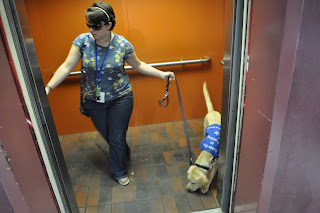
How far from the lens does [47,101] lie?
154 centimetres

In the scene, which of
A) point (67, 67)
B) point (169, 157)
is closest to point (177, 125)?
point (169, 157)

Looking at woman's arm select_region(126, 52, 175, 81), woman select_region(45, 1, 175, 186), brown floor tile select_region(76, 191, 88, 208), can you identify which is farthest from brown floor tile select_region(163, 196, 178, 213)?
woman's arm select_region(126, 52, 175, 81)

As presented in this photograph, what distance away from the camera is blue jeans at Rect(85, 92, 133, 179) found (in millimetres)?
2244

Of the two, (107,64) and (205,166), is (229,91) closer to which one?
(205,166)

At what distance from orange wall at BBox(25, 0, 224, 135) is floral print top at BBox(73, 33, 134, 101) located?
37.0 inches

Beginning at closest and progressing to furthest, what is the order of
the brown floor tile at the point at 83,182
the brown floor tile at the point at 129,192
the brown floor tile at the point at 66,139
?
the brown floor tile at the point at 129,192 → the brown floor tile at the point at 83,182 → the brown floor tile at the point at 66,139

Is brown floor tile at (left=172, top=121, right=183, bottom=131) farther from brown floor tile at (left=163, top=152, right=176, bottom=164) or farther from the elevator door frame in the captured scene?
the elevator door frame

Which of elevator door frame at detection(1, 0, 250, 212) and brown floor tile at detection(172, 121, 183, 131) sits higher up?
elevator door frame at detection(1, 0, 250, 212)

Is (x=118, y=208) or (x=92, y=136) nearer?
(x=118, y=208)

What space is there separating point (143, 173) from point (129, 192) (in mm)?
305

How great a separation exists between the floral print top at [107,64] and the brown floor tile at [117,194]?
0.96m

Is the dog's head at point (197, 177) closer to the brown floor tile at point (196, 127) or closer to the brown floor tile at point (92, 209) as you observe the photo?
the brown floor tile at point (92, 209)

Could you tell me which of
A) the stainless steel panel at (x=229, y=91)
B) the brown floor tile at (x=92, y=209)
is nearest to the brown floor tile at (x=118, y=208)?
the brown floor tile at (x=92, y=209)

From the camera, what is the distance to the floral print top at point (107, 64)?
203 cm
